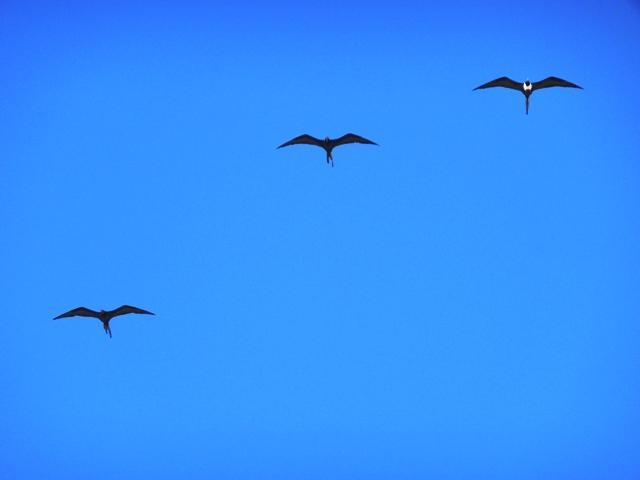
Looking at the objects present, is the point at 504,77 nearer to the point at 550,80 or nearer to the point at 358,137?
the point at 550,80

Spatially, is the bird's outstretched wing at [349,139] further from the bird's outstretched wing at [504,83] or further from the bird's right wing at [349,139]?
the bird's outstretched wing at [504,83]

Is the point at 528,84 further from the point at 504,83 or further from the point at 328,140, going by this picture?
the point at 328,140

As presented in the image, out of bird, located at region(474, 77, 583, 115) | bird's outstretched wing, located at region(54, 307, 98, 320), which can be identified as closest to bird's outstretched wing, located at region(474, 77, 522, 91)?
bird, located at region(474, 77, 583, 115)

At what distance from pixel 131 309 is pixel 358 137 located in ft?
36.0

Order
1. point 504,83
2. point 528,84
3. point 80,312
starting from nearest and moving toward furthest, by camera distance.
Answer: point 504,83 → point 528,84 → point 80,312

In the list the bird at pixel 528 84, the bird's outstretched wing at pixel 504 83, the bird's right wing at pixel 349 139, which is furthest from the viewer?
the bird's right wing at pixel 349 139

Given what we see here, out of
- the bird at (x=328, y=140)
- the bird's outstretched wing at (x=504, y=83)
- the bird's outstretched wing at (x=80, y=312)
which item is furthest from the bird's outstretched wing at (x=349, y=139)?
the bird's outstretched wing at (x=80, y=312)

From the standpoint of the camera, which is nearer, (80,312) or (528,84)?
(528,84)

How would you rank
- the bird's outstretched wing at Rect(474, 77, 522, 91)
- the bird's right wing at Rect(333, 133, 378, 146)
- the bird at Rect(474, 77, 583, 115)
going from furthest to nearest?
the bird's right wing at Rect(333, 133, 378, 146) → the bird at Rect(474, 77, 583, 115) → the bird's outstretched wing at Rect(474, 77, 522, 91)

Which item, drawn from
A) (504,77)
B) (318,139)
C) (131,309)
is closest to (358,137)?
(318,139)

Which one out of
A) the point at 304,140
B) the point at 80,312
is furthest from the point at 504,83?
the point at 80,312

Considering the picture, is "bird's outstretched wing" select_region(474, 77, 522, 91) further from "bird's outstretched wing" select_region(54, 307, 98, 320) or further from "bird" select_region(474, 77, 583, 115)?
"bird's outstretched wing" select_region(54, 307, 98, 320)

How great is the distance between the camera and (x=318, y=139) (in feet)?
117

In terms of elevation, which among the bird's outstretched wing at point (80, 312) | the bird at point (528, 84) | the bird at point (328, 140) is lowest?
the bird's outstretched wing at point (80, 312)
